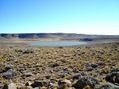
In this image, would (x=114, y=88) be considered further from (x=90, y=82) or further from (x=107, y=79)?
(x=107, y=79)

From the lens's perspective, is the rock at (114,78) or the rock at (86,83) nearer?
the rock at (86,83)

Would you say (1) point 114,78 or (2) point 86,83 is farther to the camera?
(1) point 114,78

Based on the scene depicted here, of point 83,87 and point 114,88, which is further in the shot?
point 83,87

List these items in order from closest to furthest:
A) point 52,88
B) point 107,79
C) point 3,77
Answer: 1. point 52,88
2. point 107,79
3. point 3,77

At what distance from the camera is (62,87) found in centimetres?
1140

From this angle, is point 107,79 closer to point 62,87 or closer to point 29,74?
point 62,87

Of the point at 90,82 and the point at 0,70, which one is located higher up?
the point at 90,82

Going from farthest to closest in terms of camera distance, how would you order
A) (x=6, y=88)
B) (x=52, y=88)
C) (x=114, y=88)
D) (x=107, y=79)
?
(x=107, y=79) → (x=52, y=88) → (x=6, y=88) → (x=114, y=88)

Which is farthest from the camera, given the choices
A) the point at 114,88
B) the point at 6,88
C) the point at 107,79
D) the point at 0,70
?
the point at 0,70

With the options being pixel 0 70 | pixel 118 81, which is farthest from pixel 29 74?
pixel 118 81

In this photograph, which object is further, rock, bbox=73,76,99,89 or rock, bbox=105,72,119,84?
rock, bbox=105,72,119,84

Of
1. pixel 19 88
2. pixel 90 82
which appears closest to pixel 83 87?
pixel 90 82

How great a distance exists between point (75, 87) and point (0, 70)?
1121 cm

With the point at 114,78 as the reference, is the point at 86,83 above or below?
below
